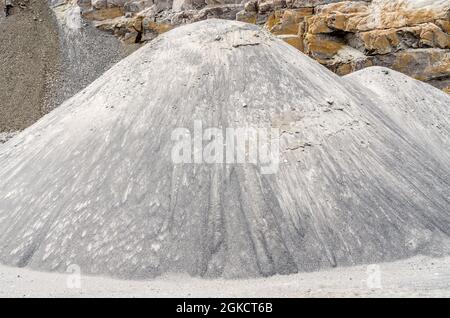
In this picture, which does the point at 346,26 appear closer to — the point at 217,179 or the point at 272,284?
the point at 217,179

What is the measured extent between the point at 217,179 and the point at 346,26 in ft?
63.4

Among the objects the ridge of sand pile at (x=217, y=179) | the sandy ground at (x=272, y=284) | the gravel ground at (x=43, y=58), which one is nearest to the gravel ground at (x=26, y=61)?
the gravel ground at (x=43, y=58)

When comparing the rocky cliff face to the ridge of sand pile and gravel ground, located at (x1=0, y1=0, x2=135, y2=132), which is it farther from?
the ridge of sand pile

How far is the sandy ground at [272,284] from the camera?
702 cm

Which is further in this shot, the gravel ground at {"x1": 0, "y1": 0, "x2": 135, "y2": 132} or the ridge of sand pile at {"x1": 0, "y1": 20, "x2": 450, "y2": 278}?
the gravel ground at {"x1": 0, "y1": 0, "x2": 135, "y2": 132}

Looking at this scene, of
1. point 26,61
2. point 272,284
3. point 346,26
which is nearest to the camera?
point 272,284

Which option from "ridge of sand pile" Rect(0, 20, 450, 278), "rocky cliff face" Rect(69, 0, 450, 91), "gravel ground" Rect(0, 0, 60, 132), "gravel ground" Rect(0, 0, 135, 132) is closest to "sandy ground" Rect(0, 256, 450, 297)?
"ridge of sand pile" Rect(0, 20, 450, 278)

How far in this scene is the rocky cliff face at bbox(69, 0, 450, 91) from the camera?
24.8m

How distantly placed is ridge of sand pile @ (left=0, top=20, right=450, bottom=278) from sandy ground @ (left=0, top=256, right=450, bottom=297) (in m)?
0.25

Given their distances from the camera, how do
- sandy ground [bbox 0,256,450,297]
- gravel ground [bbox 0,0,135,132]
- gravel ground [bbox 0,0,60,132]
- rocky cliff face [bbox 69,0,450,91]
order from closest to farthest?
sandy ground [bbox 0,256,450,297] < rocky cliff face [bbox 69,0,450,91] < gravel ground [bbox 0,0,60,132] < gravel ground [bbox 0,0,135,132]

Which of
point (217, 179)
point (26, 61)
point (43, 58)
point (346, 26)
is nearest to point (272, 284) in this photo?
point (217, 179)

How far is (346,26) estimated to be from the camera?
26.9m

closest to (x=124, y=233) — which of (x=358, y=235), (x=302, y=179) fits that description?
(x=302, y=179)
